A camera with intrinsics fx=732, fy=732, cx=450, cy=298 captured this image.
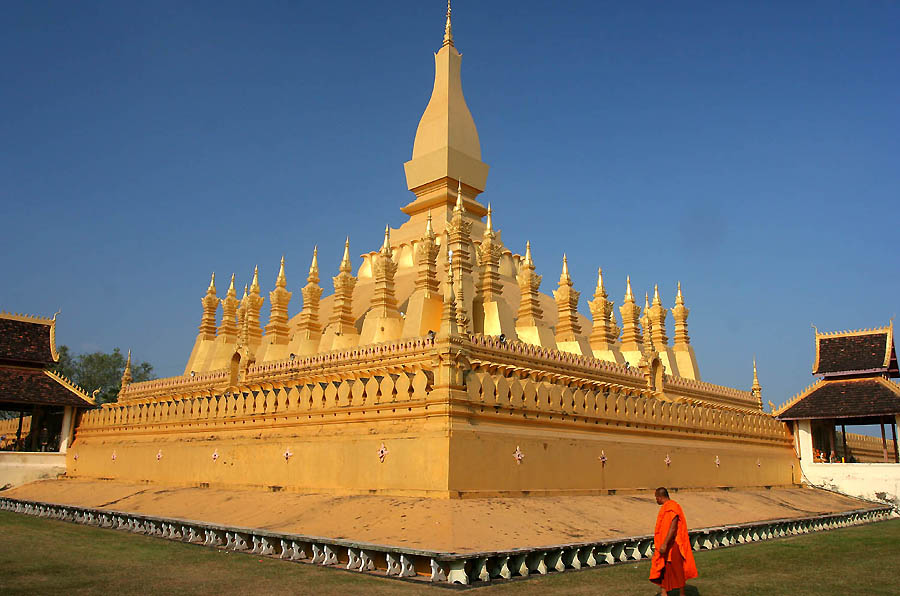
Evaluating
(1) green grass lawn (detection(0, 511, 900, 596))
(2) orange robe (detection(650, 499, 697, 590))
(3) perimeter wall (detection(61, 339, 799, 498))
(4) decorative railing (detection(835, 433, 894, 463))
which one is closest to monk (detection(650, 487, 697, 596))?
(2) orange robe (detection(650, 499, 697, 590))

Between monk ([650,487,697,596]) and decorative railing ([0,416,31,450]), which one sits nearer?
monk ([650,487,697,596])

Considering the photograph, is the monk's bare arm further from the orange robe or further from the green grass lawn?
the green grass lawn

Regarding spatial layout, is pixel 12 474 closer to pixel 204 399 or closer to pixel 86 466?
pixel 86 466

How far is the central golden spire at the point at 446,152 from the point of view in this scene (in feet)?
90.8

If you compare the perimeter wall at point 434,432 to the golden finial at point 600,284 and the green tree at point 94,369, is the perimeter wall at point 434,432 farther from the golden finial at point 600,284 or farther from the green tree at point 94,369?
the green tree at point 94,369

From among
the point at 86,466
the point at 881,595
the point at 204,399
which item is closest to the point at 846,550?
the point at 881,595

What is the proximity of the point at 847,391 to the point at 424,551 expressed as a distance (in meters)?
20.7

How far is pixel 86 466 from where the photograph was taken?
72.5 ft

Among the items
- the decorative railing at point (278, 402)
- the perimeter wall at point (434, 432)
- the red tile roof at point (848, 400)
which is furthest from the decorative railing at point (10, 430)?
the red tile roof at point (848, 400)

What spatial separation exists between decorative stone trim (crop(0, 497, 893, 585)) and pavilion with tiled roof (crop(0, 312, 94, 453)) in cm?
945

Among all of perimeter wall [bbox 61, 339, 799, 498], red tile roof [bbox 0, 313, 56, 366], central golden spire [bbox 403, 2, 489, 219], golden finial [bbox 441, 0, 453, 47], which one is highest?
golden finial [bbox 441, 0, 453, 47]

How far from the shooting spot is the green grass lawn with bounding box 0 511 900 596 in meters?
8.52

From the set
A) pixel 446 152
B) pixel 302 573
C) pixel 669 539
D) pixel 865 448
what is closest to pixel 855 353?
pixel 865 448

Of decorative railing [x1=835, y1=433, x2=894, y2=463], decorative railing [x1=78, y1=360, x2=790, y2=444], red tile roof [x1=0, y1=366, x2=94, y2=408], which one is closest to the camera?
decorative railing [x1=78, y1=360, x2=790, y2=444]
